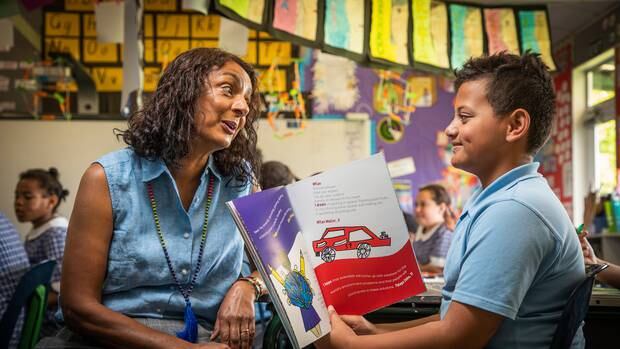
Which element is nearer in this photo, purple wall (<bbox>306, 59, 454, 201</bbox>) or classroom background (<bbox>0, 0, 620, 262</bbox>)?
classroom background (<bbox>0, 0, 620, 262</bbox>)

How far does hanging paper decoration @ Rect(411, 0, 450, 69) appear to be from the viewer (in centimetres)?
418

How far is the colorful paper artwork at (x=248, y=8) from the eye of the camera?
333cm

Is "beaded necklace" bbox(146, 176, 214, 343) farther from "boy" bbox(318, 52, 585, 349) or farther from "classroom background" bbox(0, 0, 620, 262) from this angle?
"classroom background" bbox(0, 0, 620, 262)

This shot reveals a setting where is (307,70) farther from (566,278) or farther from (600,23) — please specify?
(566,278)

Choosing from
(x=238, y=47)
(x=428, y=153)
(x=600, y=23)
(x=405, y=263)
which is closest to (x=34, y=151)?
(x=238, y=47)

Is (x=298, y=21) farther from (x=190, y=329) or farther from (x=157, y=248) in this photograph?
(x=190, y=329)

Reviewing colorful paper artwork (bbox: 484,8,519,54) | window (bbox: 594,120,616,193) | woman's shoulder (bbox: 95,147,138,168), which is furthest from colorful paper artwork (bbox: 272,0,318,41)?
window (bbox: 594,120,616,193)

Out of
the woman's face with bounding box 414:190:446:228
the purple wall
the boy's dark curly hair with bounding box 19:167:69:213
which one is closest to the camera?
the boy's dark curly hair with bounding box 19:167:69:213

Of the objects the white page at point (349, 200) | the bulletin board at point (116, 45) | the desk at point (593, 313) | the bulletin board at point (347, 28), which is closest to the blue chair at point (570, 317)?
the white page at point (349, 200)

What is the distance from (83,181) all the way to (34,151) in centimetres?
419

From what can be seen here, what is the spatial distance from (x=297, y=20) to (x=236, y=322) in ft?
8.08

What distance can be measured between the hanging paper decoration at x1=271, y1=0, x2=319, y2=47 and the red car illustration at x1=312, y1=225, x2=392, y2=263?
243cm

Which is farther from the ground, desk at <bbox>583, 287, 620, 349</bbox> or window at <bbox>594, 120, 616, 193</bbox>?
window at <bbox>594, 120, 616, 193</bbox>

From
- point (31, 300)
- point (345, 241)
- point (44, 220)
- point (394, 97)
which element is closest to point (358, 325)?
point (345, 241)
